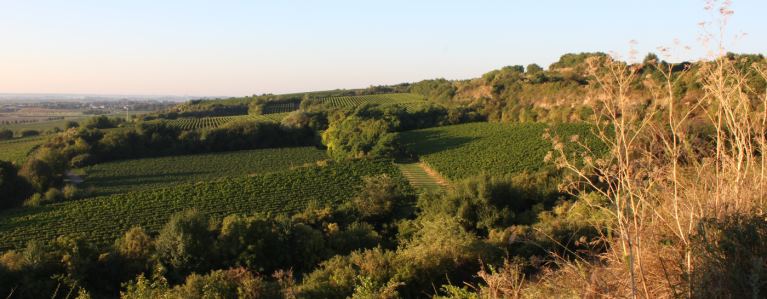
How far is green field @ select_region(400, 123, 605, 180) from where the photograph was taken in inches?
1518

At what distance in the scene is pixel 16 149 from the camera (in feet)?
201

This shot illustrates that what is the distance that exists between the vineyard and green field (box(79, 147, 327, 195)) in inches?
251

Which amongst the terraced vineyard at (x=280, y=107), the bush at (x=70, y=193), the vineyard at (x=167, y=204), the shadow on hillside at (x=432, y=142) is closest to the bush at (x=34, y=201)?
the vineyard at (x=167, y=204)

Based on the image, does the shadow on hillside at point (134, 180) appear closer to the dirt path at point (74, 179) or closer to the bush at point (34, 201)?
the dirt path at point (74, 179)

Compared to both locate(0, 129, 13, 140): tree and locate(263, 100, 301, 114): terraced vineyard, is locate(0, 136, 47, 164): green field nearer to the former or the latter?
locate(0, 129, 13, 140): tree

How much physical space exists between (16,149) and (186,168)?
31.0 m

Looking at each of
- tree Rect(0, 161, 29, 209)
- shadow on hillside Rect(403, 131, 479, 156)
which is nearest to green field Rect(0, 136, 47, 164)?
tree Rect(0, 161, 29, 209)

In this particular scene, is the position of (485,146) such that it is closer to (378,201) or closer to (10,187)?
(378,201)

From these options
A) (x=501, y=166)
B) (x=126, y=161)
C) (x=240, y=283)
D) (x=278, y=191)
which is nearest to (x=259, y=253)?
(x=240, y=283)

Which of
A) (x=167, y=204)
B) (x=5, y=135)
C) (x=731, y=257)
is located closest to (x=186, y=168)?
(x=167, y=204)

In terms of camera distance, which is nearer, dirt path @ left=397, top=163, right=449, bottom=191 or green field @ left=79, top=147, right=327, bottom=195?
→ dirt path @ left=397, top=163, right=449, bottom=191

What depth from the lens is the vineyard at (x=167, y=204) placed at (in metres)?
26.7

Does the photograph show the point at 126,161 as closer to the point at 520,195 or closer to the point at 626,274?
the point at 520,195

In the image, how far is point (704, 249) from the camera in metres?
4.01
